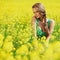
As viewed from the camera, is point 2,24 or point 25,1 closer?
point 2,24

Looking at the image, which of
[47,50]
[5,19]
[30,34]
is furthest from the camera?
[5,19]

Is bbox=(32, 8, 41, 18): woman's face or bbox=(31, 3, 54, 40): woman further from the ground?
bbox=(32, 8, 41, 18): woman's face

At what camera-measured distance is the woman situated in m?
1.49

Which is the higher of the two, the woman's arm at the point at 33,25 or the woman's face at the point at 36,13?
the woman's face at the point at 36,13

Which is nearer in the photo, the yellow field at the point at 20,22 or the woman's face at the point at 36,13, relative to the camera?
the yellow field at the point at 20,22

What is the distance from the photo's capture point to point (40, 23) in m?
1.51

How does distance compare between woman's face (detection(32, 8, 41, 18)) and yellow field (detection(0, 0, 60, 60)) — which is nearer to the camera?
yellow field (detection(0, 0, 60, 60))

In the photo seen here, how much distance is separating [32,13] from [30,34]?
0.50 ft

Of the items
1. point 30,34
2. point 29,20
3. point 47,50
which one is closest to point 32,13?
point 29,20

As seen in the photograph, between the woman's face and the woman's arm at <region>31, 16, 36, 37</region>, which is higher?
→ the woman's face

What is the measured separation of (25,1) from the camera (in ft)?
5.45

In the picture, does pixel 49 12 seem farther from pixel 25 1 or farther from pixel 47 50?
pixel 47 50

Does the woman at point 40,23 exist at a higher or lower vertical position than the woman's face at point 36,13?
lower

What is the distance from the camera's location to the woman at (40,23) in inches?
58.6
